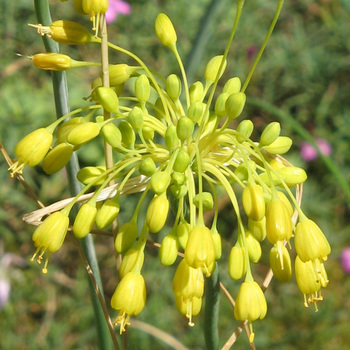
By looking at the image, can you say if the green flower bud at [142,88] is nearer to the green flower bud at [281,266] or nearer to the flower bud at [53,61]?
the flower bud at [53,61]

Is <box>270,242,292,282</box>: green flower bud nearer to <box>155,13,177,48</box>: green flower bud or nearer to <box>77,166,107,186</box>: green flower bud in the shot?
<box>77,166,107,186</box>: green flower bud

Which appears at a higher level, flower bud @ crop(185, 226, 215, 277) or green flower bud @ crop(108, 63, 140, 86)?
green flower bud @ crop(108, 63, 140, 86)

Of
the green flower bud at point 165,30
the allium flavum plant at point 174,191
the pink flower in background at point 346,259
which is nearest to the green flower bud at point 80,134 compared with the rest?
the allium flavum plant at point 174,191

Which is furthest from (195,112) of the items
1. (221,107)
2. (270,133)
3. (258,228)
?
A: (258,228)

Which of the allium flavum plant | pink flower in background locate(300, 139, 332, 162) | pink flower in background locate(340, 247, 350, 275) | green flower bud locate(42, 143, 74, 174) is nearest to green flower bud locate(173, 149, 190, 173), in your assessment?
the allium flavum plant

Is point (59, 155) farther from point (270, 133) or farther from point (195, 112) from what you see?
point (270, 133)

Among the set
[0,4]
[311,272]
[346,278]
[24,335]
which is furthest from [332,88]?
[311,272]

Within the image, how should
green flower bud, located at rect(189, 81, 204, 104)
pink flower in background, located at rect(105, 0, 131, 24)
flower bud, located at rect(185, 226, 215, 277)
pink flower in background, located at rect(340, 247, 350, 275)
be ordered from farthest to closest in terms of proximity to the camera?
pink flower in background, located at rect(105, 0, 131, 24) < pink flower in background, located at rect(340, 247, 350, 275) < green flower bud, located at rect(189, 81, 204, 104) < flower bud, located at rect(185, 226, 215, 277)

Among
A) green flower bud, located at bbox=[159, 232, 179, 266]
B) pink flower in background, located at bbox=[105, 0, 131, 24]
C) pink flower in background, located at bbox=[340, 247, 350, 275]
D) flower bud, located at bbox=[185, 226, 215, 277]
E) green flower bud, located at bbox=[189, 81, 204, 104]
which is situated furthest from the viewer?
pink flower in background, located at bbox=[105, 0, 131, 24]
